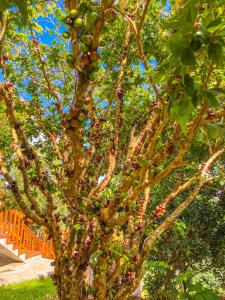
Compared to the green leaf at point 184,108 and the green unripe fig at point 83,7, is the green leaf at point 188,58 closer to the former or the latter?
the green leaf at point 184,108

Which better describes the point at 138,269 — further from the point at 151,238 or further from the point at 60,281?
the point at 60,281

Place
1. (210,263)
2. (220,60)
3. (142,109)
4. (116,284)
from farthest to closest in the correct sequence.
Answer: (210,263) → (142,109) → (116,284) → (220,60)

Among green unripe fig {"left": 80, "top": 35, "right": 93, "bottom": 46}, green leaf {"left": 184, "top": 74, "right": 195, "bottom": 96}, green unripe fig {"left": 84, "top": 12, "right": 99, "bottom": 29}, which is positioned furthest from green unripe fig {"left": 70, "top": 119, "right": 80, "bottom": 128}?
green leaf {"left": 184, "top": 74, "right": 195, "bottom": 96}

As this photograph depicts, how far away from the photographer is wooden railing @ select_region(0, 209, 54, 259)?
13109mm

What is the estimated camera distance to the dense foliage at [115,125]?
71.7 inches

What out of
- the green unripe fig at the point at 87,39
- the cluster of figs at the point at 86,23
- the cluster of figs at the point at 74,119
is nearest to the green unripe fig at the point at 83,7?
the cluster of figs at the point at 86,23

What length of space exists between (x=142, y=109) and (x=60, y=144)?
1805 millimetres

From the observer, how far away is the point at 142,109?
6590mm

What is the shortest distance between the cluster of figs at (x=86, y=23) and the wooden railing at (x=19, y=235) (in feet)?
36.2

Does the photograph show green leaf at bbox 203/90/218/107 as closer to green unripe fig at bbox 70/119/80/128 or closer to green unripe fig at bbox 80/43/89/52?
green unripe fig at bbox 80/43/89/52

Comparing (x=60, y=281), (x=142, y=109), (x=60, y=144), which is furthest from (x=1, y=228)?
(x=60, y=281)

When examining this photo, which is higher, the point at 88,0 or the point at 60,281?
the point at 88,0

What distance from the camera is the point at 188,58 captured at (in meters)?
1.54

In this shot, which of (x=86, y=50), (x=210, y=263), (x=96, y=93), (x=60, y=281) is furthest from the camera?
(x=210, y=263)
